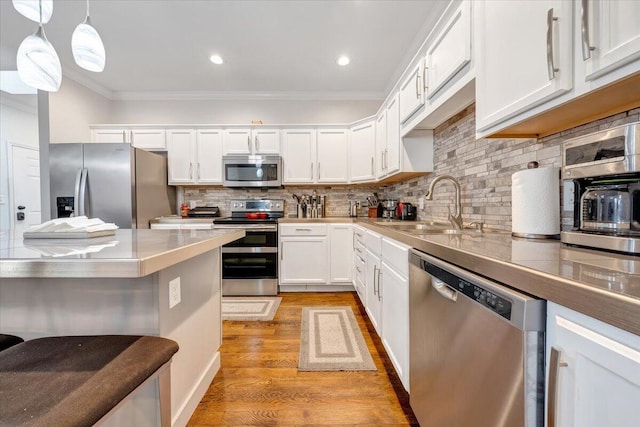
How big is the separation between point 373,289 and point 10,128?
5856 millimetres

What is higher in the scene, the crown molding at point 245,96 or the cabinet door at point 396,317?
the crown molding at point 245,96

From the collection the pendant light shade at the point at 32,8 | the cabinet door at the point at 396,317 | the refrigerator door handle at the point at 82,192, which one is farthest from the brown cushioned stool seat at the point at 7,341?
the refrigerator door handle at the point at 82,192

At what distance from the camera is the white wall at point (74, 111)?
342cm

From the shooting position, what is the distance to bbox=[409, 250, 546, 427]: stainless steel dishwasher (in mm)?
632

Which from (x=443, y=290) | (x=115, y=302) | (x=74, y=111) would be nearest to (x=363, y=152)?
(x=443, y=290)

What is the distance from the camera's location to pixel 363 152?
148 inches

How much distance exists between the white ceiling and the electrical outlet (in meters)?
2.27

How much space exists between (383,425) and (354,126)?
3.23 meters

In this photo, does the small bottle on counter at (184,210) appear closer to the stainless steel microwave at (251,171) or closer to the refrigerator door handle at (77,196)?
the stainless steel microwave at (251,171)

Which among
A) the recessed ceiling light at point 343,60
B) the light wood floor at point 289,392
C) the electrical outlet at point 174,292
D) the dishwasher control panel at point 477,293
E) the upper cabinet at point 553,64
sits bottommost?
the light wood floor at point 289,392

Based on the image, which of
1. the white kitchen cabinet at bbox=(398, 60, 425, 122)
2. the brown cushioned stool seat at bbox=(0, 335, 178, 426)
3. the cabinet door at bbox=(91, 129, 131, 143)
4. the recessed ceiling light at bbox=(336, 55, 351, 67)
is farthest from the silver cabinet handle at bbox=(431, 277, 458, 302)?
the cabinet door at bbox=(91, 129, 131, 143)

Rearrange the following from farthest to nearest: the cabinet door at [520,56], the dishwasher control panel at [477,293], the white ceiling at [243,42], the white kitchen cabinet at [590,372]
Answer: the white ceiling at [243,42], the cabinet door at [520,56], the dishwasher control panel at [477,293], the white kitchen cabinet at [590,372]

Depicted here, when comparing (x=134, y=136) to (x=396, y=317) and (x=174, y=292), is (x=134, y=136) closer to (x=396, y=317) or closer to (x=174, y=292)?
(x=174, y=292)

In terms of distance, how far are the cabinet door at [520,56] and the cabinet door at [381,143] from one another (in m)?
1.81
